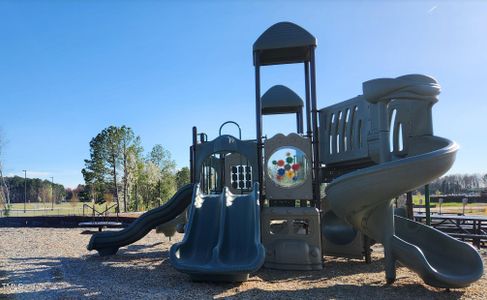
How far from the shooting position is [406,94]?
7.42 meters

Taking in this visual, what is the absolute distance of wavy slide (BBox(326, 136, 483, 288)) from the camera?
680cm

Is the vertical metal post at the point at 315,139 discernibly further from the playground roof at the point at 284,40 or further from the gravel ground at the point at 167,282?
the gravel ground at the point at 167,282

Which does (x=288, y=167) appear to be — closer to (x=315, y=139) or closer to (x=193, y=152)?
(x=315, y=139)

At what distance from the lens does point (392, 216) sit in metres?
7.67

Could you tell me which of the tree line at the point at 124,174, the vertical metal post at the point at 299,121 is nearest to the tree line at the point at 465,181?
the tree line at the point at 124,174

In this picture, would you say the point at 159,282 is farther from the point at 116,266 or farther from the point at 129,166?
the point at 129,166

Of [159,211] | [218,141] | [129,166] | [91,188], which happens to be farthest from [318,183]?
[91,188]

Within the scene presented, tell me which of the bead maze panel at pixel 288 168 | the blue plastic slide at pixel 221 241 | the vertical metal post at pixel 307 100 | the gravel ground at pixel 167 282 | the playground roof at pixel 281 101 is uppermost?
the playground roof at pixel 281 101

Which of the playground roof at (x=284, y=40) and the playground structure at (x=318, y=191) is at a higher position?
the playground roof at (x=284, y=40)

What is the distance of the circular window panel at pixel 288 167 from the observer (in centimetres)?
1052

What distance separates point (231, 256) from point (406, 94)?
15.3 feet

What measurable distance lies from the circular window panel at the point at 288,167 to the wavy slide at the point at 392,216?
8.31 ft

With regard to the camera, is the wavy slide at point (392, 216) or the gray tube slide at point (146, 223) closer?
the wavy slide at point (392, 216)

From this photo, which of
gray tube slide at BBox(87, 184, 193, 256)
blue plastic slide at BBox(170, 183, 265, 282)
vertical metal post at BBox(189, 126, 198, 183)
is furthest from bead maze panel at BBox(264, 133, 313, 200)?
vertical metal post at BBox(189, 126, 198, 183)
